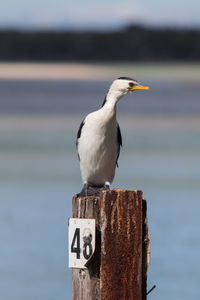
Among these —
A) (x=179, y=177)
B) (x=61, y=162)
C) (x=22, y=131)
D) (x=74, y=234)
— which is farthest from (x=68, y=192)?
(x=22, y=131)

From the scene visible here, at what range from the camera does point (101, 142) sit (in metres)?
10.0

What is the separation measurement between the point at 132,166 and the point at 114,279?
2240 cm

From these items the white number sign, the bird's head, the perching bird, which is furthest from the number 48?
the bird's head

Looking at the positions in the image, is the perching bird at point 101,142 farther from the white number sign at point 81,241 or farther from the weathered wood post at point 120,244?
the weathered wood post at point 120,244

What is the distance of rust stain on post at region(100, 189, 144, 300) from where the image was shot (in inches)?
310

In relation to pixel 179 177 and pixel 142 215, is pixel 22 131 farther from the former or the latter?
pixel 142 215

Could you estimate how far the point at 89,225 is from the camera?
789cm

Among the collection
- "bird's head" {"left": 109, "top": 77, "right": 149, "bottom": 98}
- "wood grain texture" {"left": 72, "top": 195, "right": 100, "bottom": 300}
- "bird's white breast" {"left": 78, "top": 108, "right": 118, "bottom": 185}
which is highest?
"bird's head" {"left": 109, "top": 77, "right": 149, "bottom": 98}

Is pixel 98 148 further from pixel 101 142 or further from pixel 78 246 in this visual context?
pixel 78 246

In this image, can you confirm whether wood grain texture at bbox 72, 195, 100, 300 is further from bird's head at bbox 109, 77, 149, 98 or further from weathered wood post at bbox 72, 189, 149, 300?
bird's head at bbox 109, 77, 149, 98

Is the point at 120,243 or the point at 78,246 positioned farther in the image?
the point at 78,246

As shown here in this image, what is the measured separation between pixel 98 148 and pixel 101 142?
0.06 m

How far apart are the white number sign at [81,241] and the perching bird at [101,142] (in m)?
1.73

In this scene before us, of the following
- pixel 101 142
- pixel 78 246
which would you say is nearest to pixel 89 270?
pixel 78 246
